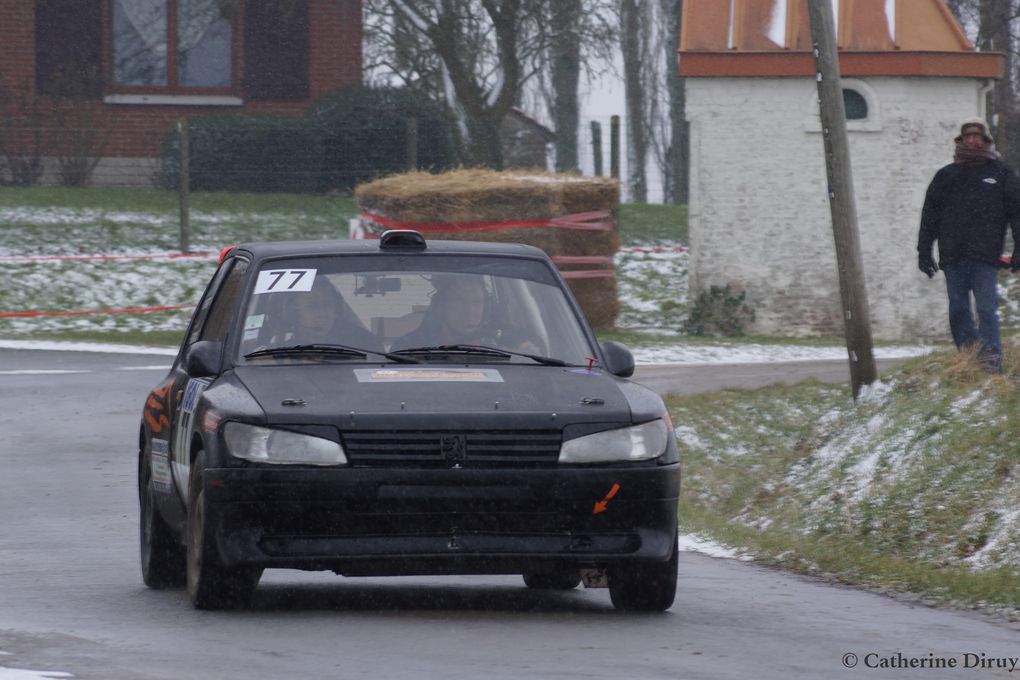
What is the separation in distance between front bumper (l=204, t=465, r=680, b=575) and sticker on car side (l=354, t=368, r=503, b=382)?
0.47 meters

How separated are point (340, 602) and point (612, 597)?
1054mm

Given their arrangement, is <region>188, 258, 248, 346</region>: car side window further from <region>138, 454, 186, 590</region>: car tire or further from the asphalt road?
the asphalt road

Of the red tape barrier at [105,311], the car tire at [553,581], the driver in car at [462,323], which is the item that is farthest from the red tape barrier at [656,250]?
the driver in car at [462,323]

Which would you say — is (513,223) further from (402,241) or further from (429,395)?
(429,395)

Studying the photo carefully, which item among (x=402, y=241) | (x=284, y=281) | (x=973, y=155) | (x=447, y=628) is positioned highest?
(x=973, y=155)

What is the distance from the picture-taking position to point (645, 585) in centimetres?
777

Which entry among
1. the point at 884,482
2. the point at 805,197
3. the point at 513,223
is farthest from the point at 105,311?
the point at 884,482

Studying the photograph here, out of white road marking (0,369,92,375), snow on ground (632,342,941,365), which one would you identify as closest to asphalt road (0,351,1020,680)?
white road marking (0,369,92,375)

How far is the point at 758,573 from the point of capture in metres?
9.59

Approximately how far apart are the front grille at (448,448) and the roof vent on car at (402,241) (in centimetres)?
138

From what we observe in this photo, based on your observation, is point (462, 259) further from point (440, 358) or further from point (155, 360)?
point (155, 360)

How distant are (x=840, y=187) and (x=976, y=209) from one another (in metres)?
1.53

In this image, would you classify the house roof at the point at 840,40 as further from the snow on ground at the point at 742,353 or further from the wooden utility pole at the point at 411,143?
the wooden utility pole at the point at 411,143

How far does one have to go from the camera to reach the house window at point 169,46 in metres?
35.4
